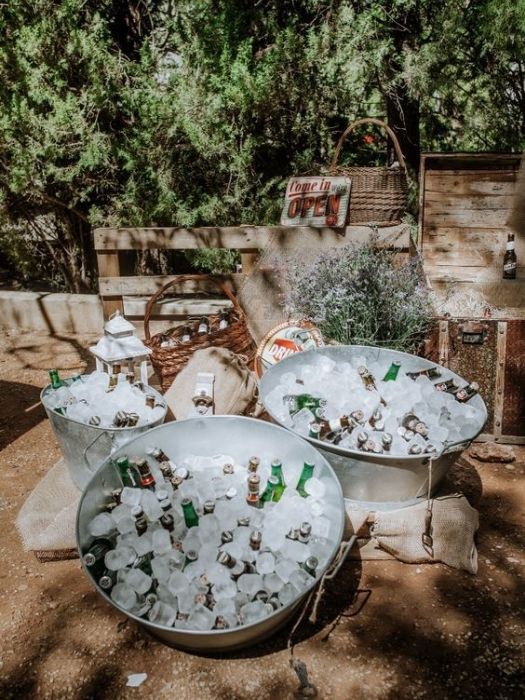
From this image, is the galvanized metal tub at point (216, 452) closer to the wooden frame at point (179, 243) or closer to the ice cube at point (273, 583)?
the ice cube at point (273, 583)

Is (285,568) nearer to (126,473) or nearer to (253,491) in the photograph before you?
(253,491)

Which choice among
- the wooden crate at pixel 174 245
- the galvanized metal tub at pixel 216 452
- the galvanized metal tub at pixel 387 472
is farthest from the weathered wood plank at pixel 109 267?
the galvanized metal tub at pixel 216 452

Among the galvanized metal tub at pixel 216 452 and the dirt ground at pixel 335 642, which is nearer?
the galvanized metal tub at pixel 216 452

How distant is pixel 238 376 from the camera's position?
3.30 m

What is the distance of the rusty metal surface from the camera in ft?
10.7

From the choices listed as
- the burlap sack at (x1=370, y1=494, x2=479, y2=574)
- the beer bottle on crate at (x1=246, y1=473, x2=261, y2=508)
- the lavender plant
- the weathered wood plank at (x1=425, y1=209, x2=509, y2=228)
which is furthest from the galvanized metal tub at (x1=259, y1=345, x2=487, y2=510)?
the weathered wood plank at (x1=425, y1=209, x2=509, y2=228)

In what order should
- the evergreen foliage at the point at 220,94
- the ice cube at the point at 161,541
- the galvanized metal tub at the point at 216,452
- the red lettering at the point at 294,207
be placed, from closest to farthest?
the galvanized metal tub at the point at 216,452 → the ice cube at the point at 161,541 → the red lettering at the point at 294,207 → the evergreen foliage at the point at 220,94

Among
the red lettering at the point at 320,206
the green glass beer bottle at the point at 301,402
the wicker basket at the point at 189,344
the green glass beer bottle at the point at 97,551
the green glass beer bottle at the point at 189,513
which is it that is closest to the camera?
the green glass beer bottle at the point at 97,551

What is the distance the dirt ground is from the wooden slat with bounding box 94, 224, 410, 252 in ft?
7.31

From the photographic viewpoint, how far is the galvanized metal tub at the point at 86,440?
8.59ft

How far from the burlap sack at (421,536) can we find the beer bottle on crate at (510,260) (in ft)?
8.51

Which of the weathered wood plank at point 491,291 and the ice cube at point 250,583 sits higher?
the weathered wood plank at point 491,291

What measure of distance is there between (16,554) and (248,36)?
4.89 metres

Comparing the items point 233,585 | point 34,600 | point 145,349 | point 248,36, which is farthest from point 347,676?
point 248,36
